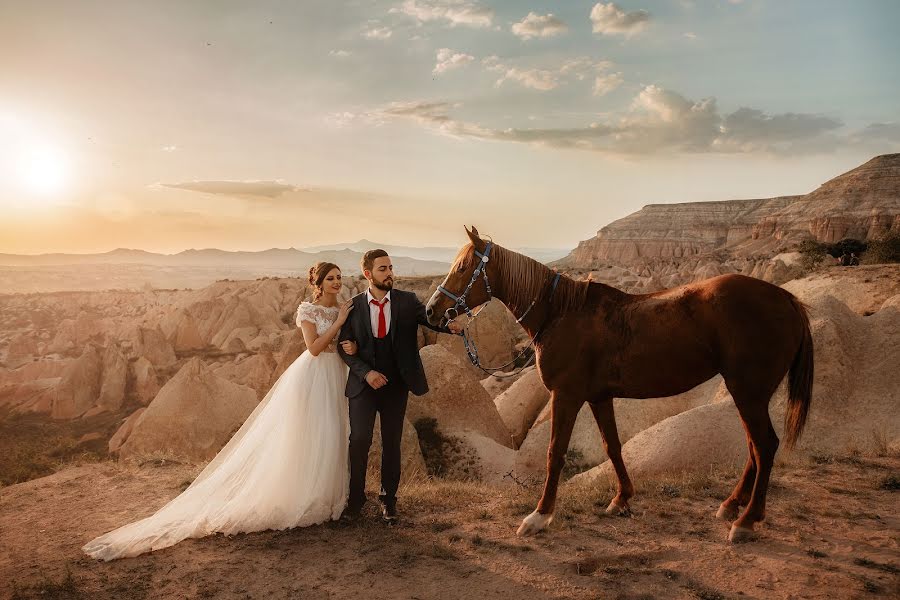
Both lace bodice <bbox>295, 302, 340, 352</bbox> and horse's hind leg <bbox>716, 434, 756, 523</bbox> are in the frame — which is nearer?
horse's hind leg <bbox>716, 434, 756, 523</bbox>

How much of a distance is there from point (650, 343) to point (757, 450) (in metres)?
1.20

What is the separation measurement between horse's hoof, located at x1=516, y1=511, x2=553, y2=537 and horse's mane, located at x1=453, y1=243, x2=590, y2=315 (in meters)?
1.79

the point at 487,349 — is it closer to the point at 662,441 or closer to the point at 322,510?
the point at 662,441

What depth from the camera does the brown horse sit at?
445 cm

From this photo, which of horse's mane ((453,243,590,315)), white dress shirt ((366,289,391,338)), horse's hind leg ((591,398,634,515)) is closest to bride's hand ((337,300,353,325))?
white dress shirt ((366,289,391,338))

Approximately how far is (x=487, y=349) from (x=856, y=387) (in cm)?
1487

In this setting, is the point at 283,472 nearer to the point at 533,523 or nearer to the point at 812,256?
the point at 533,523

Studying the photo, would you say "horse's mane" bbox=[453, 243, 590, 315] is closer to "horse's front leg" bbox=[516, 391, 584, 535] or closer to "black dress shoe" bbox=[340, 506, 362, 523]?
"horse's front leg" bbox=[516, 391, 584, 535]

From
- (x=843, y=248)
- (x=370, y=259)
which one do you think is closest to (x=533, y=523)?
(x=370, y=259)

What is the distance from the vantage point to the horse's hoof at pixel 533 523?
485 cm

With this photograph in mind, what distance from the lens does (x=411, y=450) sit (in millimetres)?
9000

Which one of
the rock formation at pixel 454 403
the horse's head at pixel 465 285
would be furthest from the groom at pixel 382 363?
the rock formation at pixel 454 403

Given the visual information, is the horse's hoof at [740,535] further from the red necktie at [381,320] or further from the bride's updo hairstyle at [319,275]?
the bride's updo hairstyle at [319,275]

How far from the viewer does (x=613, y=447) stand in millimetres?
5250
